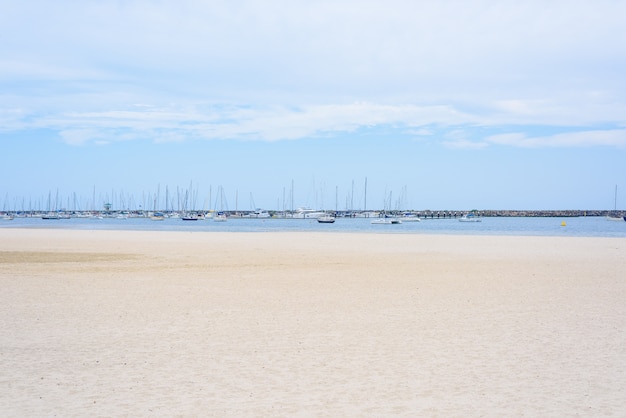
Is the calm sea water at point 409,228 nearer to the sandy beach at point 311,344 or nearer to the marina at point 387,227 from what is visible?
the marina at point 387,227

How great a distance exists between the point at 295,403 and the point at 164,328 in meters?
5.08

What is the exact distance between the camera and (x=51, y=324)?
39.3ft

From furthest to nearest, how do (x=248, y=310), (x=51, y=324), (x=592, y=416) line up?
(x=248, y=310) < (x=51, y=324) < (x=592, y=416)

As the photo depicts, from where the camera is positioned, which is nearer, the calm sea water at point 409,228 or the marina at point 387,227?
the calm sea water at point 409,228

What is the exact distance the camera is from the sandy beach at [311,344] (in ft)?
24.4

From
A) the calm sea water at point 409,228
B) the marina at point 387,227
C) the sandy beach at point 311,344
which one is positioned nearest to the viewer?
the sandy beach at point 311,344

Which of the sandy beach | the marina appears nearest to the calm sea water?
the marina

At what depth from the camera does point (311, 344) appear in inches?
412

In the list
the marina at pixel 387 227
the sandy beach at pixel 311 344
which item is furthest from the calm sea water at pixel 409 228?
the sandy beach at pixel 311 344

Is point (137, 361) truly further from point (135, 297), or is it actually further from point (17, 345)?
point (135, 297)

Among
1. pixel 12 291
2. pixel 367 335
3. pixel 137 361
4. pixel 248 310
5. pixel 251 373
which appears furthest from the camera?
pixel 12 291

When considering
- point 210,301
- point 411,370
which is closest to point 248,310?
point 210,301

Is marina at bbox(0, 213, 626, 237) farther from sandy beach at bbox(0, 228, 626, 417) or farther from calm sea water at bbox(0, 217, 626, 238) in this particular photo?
sandy beach at bbox(0, 228, 626, 417)

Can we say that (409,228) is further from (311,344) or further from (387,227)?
(311,344)
